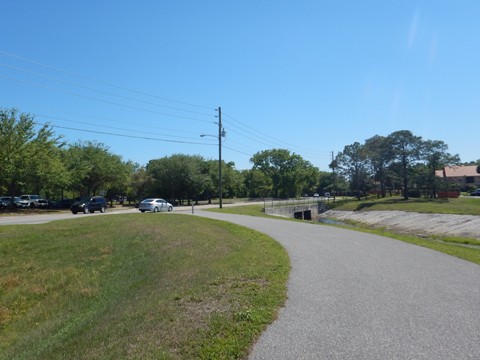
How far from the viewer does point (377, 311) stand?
6.62 m

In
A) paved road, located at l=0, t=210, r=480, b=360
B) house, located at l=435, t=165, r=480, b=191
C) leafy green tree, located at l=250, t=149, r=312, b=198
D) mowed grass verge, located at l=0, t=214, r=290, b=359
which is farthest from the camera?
house, located at l=435, t=165, r=480, b=191

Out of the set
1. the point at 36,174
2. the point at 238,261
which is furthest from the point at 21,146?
the point at 238,261

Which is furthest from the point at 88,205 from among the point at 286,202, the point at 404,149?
the point at 404,149

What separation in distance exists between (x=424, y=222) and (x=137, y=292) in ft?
126

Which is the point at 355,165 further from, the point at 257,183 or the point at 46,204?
the point at 46,204

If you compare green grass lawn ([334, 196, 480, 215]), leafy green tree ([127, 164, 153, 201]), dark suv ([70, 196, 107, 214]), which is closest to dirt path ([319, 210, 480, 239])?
green grass lawn ([334, 196, 480, 215])

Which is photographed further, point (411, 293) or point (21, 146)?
point (21, 146)

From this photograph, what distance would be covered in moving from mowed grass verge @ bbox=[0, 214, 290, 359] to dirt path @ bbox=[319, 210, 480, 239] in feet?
74.5

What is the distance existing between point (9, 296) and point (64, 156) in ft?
145

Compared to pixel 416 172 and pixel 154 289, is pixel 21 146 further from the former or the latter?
pixel 416 172

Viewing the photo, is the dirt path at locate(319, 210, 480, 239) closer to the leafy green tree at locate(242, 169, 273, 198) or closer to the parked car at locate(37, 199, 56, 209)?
Result: the parked car at locate(37, 199, 56, 209)

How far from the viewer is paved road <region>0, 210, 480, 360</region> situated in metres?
5.04

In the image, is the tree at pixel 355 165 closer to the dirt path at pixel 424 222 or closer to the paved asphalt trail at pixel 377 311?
the dirt path at pixel 424 222

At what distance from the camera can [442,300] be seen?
739 cm
